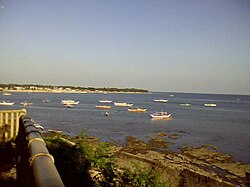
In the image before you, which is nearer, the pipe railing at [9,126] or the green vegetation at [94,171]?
the green vegetation at [94,171]

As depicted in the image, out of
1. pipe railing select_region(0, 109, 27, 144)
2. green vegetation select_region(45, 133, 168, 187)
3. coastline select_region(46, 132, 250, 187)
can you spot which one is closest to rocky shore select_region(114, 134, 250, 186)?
coastline select_region(46, 132, 250, 187)

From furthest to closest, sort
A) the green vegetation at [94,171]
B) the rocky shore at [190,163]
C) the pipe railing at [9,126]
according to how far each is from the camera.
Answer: the rocky shore at [190,163] → the pipe railing at [9,126] → the green vegetation at [94,171]

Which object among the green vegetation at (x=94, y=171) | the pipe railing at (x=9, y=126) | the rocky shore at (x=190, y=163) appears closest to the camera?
the green vegetation at (x=94, y=171)

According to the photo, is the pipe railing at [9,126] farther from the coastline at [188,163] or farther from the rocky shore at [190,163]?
the rocky shore at [190,163]

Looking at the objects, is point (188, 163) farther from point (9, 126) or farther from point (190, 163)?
point (9, 126)

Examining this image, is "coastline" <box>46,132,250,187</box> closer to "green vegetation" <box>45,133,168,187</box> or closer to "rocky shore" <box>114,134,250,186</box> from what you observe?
"rocky shore" <box>114,134,250,186</box>

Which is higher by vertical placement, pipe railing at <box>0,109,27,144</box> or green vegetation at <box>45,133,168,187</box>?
pipe railing at <box>0,109,27,144</box>

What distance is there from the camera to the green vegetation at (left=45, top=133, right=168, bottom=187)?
5.33 metres

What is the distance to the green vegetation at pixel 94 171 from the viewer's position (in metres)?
5.33

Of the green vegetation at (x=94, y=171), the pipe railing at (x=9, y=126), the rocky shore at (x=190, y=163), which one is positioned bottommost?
the rocky shore at (x=190, y=163)

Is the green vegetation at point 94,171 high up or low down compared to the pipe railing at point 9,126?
down

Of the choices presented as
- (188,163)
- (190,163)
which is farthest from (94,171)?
(190,163)

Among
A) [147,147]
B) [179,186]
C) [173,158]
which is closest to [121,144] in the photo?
[147,147]

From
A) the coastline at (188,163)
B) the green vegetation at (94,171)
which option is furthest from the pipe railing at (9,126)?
the coastline at (188,163)
